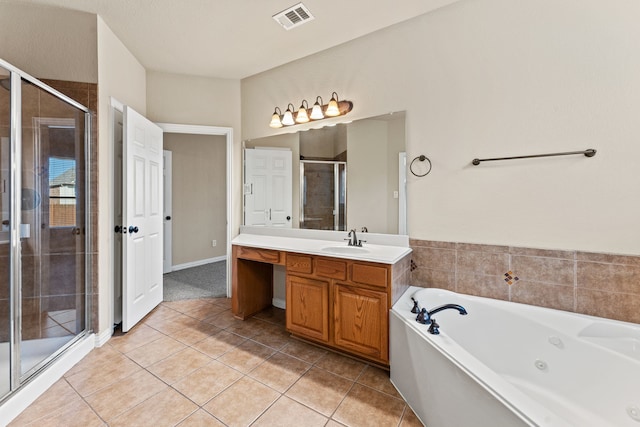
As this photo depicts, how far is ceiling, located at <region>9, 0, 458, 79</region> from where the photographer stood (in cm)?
211

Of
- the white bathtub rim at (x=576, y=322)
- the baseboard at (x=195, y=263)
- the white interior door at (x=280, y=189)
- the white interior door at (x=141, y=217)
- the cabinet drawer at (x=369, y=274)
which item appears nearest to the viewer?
the white bathtub rim at (x=576, y=322)

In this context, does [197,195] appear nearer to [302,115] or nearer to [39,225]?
[39,225]

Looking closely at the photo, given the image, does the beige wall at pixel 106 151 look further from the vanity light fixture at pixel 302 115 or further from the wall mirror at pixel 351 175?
the vanity light fixture at pixel 302 115

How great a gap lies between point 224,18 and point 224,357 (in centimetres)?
268

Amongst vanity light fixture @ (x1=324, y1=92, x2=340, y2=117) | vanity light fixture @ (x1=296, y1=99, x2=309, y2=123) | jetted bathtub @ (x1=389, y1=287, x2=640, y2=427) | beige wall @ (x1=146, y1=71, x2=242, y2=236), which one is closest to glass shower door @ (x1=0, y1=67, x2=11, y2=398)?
beige wall @ (x1=146, y1=71, x2=242, y2=236)

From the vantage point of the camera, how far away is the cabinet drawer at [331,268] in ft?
6.75

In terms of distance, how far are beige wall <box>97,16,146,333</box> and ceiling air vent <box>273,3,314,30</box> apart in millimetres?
1469

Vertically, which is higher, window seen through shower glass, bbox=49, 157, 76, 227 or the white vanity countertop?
window seen through shower glass, bbox=49, 157, 76, 227

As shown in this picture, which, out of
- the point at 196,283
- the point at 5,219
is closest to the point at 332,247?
the point at 5,219

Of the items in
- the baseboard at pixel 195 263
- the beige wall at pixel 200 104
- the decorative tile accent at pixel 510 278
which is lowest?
the baseboard at pixel 195 263

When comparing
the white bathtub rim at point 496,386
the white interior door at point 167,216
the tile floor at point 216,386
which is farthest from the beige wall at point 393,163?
the white interior door at point 167,216

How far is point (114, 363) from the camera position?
6.77 feet

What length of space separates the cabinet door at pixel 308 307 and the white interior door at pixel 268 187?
0.86m

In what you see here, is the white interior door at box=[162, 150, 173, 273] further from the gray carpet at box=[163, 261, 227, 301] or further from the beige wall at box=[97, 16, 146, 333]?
the beige wall at box=[97, 16, 146, 333]
